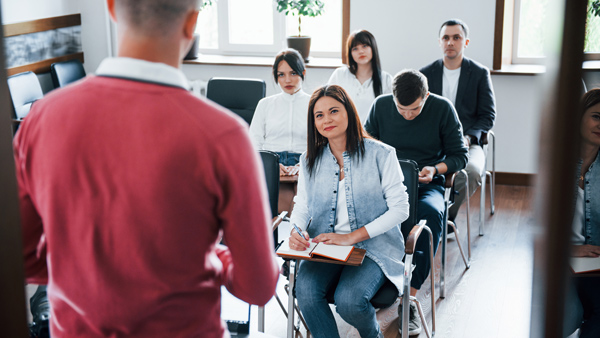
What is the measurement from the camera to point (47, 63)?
5.80m

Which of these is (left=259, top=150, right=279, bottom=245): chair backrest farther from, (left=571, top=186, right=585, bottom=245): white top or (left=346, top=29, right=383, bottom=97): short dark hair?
(left=571, top=186, right=585, bottom=245): white top

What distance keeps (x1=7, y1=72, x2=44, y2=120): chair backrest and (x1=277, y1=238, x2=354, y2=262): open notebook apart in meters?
3.26

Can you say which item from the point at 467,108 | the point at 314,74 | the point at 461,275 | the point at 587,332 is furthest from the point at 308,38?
the point at 587,332

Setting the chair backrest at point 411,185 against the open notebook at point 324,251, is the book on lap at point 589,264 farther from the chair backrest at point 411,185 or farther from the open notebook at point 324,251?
the chair backrest at point 411,185

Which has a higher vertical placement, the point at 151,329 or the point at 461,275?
the point at 151,329

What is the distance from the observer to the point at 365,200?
2.62 metres

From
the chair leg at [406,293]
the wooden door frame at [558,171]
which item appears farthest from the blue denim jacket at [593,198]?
the chair leg at [406,293]

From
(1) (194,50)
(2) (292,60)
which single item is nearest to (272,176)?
(2) (292,60)

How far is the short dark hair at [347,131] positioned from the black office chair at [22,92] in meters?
3.05

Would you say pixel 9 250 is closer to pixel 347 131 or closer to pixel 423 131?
pixel 347 131

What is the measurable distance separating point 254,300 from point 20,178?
16.3 inches

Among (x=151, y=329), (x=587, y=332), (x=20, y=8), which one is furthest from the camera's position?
(x=20, y=8)

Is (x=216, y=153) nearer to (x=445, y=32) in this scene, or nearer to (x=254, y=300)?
(x=254, y=300)

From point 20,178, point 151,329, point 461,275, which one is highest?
point 20,178
